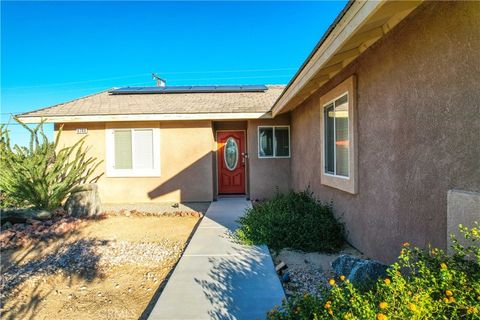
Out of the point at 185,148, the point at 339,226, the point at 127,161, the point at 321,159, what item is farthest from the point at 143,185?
the point at 339,226

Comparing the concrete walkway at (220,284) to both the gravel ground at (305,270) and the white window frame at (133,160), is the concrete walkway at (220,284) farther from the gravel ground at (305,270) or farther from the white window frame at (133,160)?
the white window frame at (133,160)

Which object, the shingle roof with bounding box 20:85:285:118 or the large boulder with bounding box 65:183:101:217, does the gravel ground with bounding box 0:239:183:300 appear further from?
the shingle roof with bounding box 20:85:285:118

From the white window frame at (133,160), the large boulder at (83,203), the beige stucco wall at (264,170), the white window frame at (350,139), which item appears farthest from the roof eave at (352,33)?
the large boulder at (83,203)

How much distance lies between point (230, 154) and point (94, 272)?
735 centimetres

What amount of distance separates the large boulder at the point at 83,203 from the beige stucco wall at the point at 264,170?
16.9 ft

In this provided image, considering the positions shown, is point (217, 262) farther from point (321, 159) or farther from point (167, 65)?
point (167, 65)

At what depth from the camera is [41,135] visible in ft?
28.1

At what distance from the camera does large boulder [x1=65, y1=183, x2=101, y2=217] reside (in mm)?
8377

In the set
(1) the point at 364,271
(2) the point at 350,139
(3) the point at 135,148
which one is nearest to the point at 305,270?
(1) the point at 364,271

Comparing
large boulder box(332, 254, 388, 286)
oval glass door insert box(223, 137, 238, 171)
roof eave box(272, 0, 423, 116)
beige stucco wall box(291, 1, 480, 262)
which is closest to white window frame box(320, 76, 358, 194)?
beige stucco wall box(291, 1, 480, 262)

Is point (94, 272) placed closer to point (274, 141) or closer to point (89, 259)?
point (89, 259)

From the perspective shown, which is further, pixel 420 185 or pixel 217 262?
pixel 217 262

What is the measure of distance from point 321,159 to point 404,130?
318 centimetres

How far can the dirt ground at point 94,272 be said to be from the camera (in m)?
3.60
